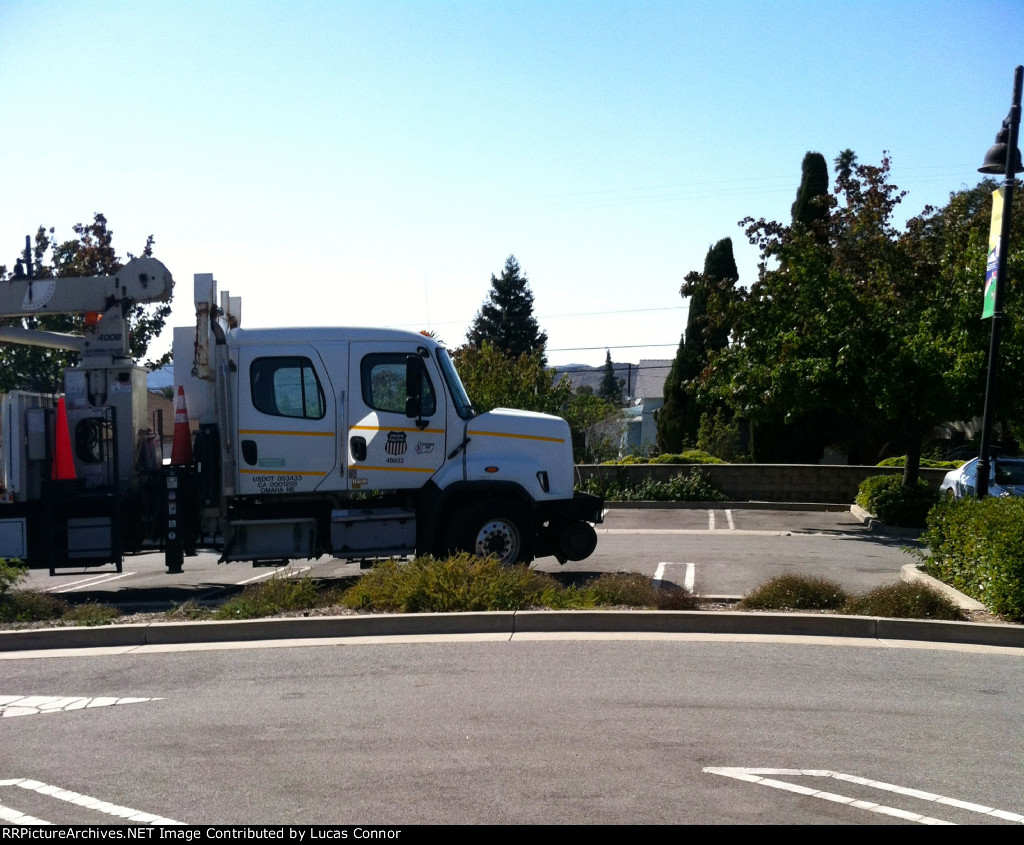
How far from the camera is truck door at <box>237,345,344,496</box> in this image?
40.0ft

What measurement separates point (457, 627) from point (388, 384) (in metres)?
3.85

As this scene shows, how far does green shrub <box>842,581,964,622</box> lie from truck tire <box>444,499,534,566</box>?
390 centimetres

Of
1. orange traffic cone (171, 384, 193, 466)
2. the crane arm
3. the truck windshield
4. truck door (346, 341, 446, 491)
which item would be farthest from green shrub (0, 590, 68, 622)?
the truck windshield

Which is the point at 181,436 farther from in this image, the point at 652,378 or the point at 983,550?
the point at 652,378

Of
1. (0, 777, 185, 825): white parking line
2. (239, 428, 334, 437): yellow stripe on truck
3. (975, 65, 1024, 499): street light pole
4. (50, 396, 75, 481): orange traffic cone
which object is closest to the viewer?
(0, 777, 185, 825): white parking line

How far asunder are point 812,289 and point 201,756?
1739 centimetres

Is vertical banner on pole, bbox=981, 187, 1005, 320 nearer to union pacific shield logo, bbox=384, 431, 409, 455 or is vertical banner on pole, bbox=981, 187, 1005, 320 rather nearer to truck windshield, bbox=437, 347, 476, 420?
truck windshield, bbox=437, 347, 476, 420

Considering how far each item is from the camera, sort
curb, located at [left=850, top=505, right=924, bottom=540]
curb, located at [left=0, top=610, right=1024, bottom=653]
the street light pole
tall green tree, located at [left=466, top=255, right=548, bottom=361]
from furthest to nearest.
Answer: tall green tree, located at [left=466, top=255, right=548, bottom=361] → curb, located at [left=850, top=505, right=924, bottom=540] → the street light pole → curb, located at [left=0, top=610, right=1024, bottom=653]

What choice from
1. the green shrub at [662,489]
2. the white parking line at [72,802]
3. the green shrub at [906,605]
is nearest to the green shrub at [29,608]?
the white parking line at [72,802]

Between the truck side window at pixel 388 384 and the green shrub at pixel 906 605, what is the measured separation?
204 inches

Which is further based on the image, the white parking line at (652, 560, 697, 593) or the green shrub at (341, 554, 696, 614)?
the white parking line at (652, 560, 697, 593)

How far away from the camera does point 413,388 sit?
39.8 feet

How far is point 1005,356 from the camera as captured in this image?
18.7 m
